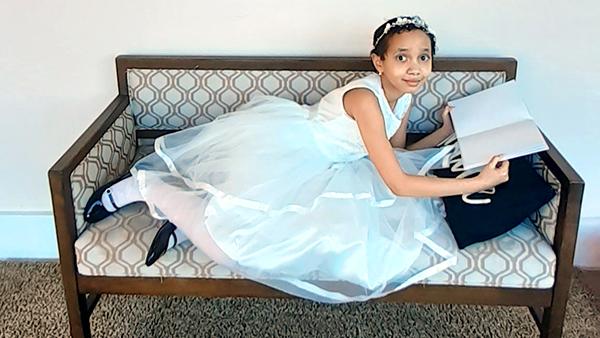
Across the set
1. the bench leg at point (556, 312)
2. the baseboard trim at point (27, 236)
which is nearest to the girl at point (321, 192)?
the bench leg at point (556, 312)

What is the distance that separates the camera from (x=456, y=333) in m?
2.05

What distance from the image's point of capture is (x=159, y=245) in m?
1.68

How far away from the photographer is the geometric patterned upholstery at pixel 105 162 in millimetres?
1737

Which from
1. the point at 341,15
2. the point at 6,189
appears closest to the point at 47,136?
the point at 6,189

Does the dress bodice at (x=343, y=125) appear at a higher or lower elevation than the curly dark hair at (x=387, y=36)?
lower

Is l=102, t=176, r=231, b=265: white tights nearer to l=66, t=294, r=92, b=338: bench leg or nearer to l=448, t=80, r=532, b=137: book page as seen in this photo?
l=66, t=294, r=92, b=338: bench leg

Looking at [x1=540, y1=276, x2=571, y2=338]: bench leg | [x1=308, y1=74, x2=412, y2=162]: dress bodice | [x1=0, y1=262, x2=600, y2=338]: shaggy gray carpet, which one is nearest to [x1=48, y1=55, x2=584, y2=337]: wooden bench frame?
[x1=540, y1=276, x2=571, y2=338]: bench leg

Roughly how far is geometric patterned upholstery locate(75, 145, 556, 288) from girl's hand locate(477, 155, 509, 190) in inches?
5.0

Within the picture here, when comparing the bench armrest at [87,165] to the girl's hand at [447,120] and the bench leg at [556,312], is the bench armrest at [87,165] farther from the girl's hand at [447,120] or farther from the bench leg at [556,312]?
the bench leg at [556,312]

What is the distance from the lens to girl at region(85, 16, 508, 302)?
164 cm

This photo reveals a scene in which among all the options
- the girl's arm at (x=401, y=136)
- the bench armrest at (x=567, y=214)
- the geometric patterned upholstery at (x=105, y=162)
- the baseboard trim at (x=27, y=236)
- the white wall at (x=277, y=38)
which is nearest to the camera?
the bench armrest at (x=567, y=214)

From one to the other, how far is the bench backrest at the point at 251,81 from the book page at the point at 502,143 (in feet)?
0.96

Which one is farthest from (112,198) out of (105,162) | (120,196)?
(105,162)

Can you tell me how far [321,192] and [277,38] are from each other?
620 millimetres
